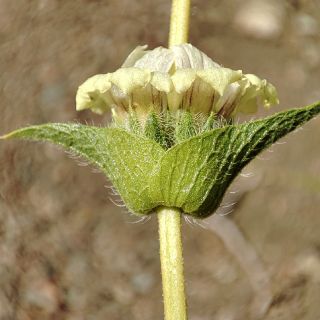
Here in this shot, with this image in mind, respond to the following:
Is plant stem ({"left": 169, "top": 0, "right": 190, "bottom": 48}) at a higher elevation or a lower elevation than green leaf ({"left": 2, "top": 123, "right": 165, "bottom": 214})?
higher

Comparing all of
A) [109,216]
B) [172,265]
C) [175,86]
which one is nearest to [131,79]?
[175,86]

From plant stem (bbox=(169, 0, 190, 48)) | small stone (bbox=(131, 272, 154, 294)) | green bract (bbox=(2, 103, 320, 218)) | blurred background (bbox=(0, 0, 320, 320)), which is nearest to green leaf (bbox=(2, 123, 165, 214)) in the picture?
green bract (bbox=(2, 103, 320, 218))

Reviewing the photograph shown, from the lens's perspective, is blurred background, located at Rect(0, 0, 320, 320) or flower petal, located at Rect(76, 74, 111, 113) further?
blurred background, located at Rect(0, 0, 320, 320)

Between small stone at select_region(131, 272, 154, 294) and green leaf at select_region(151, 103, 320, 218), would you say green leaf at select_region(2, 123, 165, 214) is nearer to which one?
green leaf at select_region(151, 103, 320, 218)

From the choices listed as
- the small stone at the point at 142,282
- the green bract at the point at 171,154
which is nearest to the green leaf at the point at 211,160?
the green bract at the point at 171,154

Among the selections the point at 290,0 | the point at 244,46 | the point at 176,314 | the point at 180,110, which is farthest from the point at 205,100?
the point at 290,0

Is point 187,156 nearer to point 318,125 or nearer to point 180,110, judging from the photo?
point 180,110

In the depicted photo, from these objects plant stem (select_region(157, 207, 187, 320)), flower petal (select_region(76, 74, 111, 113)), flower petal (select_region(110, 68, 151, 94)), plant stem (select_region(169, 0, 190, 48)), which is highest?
plant stem (select_region(169, 0, 190, 48))

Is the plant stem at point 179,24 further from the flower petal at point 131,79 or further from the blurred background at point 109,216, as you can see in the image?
the blurred background at point 109,216
